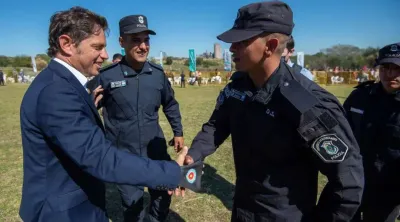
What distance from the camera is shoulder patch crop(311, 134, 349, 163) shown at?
1.62m

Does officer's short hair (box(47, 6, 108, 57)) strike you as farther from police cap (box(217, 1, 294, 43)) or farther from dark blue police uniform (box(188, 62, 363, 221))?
dark blue police uniform (box(188, 62, 363, 221))

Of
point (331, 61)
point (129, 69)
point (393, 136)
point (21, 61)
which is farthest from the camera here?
point (331, 61)

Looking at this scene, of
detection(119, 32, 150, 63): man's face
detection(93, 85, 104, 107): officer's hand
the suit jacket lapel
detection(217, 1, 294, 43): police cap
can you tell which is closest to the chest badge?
detection(217, 1, 294, 43): police cap

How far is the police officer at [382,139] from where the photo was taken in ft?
9.44

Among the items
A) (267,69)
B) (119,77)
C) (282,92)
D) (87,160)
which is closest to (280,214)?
(282,92)

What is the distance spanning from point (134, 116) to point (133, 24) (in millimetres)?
1049

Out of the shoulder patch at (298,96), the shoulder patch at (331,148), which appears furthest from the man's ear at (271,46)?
the shoulder patch at (331,148)

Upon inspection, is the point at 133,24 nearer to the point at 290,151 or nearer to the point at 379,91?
the point at 290,151

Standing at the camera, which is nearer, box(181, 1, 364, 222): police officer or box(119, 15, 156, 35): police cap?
box(181, 1, 364, 222): police officer

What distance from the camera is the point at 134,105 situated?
3.50 metres

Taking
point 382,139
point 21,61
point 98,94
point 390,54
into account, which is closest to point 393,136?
point 382,139

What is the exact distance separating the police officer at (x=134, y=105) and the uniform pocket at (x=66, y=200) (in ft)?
5.24

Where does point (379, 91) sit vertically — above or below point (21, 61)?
below

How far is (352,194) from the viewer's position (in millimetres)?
1663
